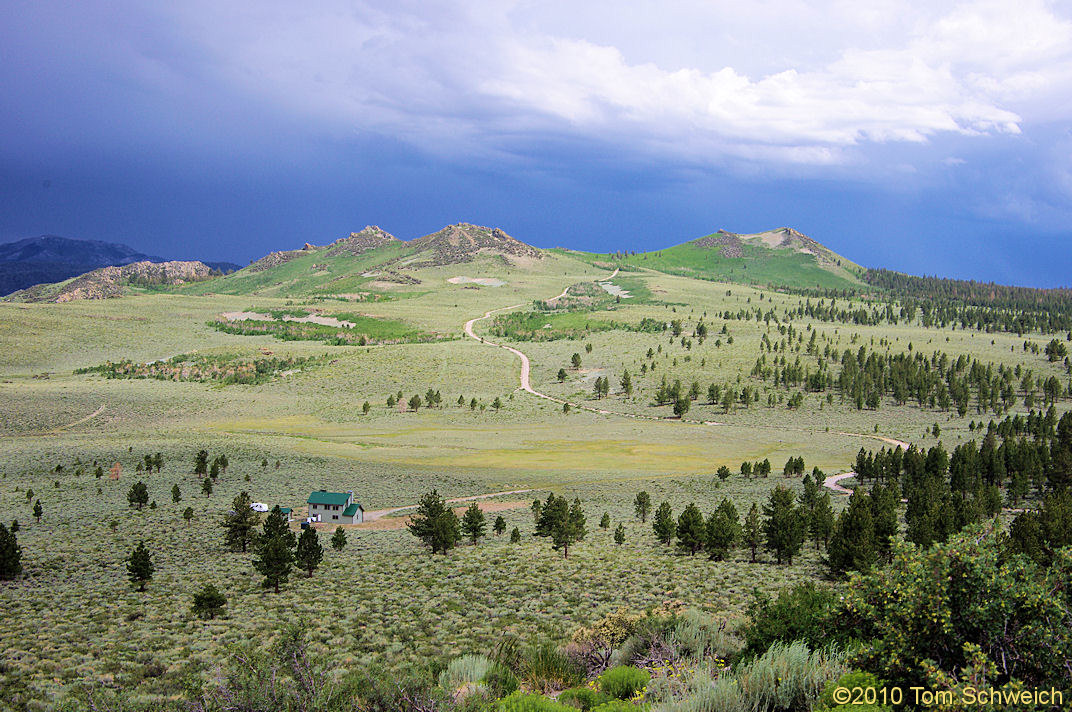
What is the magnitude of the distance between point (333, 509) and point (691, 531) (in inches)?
963

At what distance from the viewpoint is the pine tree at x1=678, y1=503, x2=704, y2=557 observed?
32.4 metres

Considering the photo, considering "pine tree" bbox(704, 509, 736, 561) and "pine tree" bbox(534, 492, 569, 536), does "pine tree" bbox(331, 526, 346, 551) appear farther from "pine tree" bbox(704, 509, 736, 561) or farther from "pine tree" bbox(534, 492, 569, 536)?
"pine tree" bbox(704, 509, 736, 561)

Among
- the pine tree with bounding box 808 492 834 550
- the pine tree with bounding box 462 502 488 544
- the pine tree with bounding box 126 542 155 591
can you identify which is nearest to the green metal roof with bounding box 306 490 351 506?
the pine tree with bounding box 462 502 488 544

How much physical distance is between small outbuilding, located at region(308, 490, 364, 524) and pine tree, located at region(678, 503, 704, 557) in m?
22.3

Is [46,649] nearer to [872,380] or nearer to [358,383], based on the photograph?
[358,383]

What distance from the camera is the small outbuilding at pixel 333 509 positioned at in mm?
41281

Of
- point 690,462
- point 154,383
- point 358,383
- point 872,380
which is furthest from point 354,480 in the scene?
point 872,380

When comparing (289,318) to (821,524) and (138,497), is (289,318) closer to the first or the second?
(138,497)

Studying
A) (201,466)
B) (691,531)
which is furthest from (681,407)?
(201,466)

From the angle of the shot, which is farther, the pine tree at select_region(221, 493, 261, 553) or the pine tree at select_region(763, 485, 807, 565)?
the pine tree at select_region(221, 493, 261, 553)

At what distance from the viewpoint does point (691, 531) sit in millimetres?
32625

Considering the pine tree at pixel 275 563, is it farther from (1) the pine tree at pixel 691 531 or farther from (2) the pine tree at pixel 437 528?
(1) the pine tree at pixel 691 531
